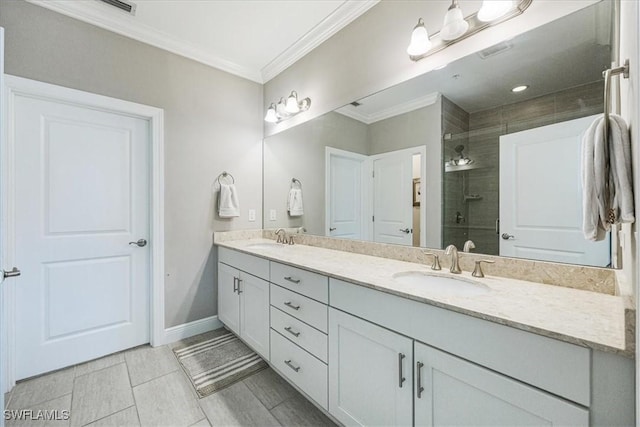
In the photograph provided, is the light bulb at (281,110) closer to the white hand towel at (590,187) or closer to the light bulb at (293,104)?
the light bulb at (293,104)

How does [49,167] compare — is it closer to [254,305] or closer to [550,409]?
[254,305]

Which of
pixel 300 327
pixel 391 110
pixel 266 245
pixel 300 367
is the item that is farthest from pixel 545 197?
pixel 266 245

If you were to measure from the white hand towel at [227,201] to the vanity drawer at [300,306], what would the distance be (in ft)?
3.48

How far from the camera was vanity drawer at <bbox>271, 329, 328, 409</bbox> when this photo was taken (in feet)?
4.41

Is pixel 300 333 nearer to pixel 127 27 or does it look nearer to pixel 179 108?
pixel 179 108

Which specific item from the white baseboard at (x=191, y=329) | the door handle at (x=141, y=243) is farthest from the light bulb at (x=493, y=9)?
the white baseboard at (x=191, y=329)

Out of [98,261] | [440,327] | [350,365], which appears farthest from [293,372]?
[98,261]

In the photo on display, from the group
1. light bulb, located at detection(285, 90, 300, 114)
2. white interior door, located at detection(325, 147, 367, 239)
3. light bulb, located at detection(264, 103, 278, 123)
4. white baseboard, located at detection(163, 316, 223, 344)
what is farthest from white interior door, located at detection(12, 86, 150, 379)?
white interior door, located at detection(325, 147, 367, 239)

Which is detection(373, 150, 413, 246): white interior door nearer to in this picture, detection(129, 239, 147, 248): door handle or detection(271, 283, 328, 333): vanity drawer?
detection(271, 283, 328, 333): vanity drawer

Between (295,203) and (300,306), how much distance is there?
4.12ft

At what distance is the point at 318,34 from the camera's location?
2.11 meters

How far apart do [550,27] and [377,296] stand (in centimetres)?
136

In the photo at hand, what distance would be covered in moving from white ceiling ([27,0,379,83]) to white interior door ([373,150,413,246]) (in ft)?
3.47

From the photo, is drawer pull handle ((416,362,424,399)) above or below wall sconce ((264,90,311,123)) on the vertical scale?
below
